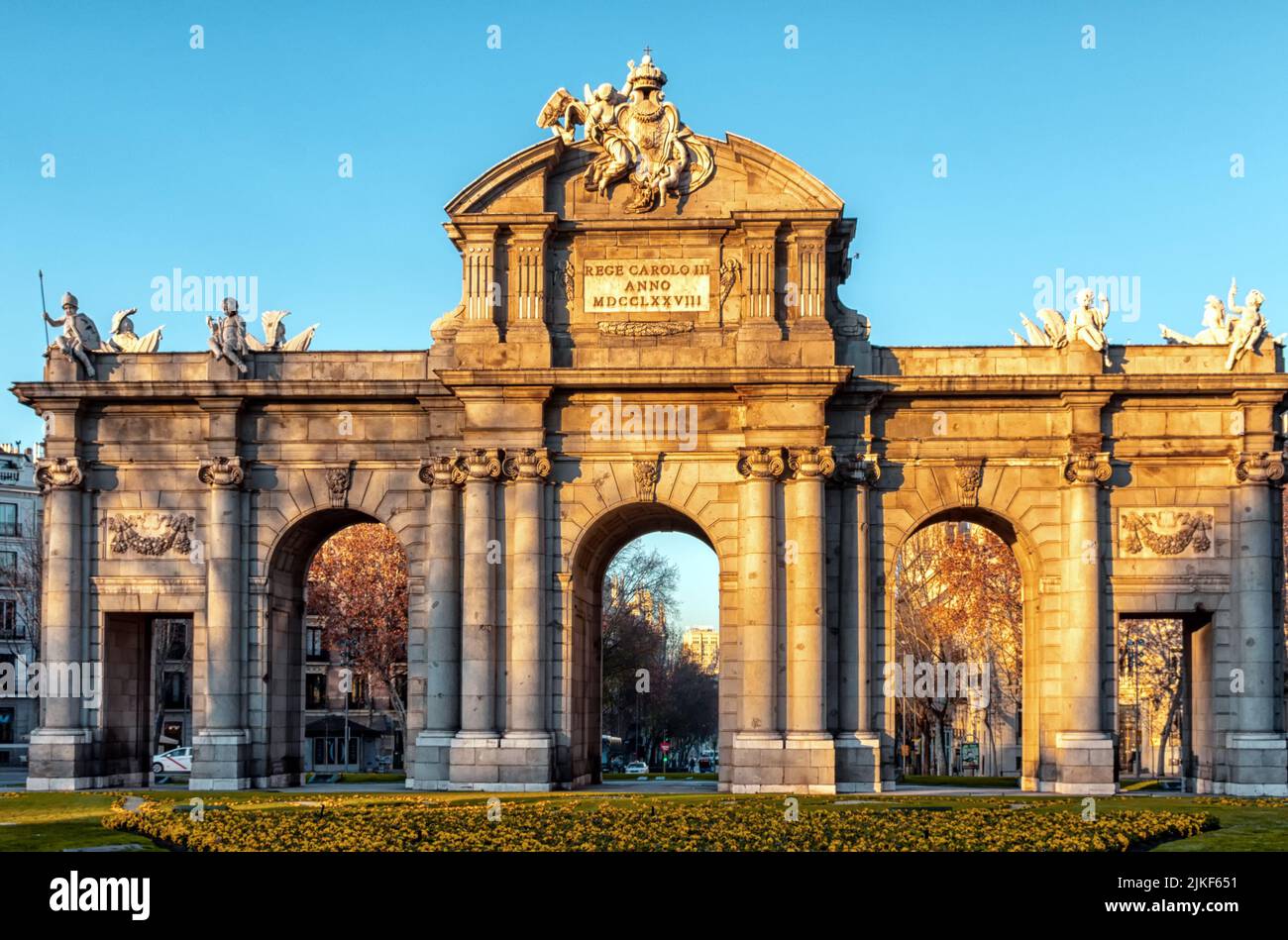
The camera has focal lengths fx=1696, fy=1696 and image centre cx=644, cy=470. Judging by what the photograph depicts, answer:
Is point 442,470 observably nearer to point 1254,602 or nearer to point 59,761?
Answer: point 59,761

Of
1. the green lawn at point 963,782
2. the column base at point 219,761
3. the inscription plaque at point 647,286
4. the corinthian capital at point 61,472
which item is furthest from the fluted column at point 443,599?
the green lawn at point 963,782

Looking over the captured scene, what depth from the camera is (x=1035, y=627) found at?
46.8m

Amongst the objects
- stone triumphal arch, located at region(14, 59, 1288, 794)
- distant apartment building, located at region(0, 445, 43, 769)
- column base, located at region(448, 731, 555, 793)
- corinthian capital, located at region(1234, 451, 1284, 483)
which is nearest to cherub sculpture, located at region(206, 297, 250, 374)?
stone triumphal arch, located at region(14, 59, 1288, 794)

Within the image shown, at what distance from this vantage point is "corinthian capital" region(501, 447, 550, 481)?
147ft

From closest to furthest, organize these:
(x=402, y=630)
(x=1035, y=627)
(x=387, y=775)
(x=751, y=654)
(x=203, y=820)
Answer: (x=203, y=820) < (x=751, y=654) < (x=1035, y=627) < (x=387, y=775) < (x=402, y=630)

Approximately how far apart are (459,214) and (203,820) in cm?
1873

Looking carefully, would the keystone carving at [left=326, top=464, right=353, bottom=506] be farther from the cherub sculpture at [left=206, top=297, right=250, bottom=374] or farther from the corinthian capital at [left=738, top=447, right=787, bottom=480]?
the corinthian capital at [left=738, top=447, right=787, bottom=480]

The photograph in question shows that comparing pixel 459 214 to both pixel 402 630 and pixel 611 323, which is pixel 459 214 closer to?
pixel 611 323

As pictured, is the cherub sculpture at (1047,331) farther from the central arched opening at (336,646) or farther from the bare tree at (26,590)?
the bare tree at (26,590)

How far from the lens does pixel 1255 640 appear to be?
4469 cm

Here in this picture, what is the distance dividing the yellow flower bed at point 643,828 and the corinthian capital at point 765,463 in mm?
9611

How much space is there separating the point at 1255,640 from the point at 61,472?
32539mm

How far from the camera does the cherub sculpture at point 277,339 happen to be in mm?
47375
